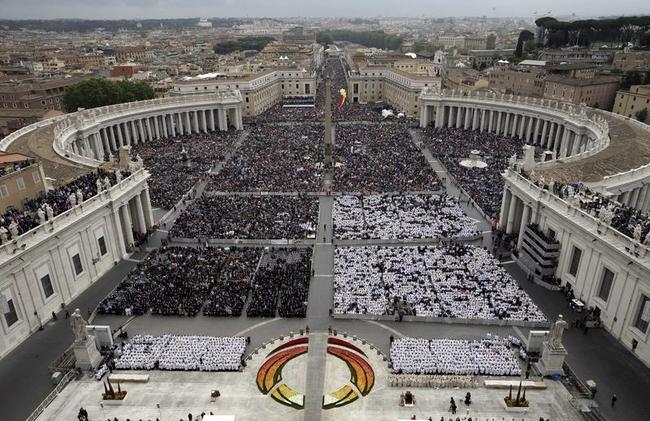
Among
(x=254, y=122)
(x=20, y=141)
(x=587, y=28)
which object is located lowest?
(x=254, y=122)

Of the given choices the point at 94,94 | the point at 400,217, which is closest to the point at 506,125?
the point at 400,217

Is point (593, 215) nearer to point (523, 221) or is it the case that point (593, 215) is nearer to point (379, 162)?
point (523, 221)

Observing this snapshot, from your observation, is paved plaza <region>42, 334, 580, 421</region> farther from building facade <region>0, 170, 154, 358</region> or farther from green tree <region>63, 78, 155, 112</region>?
green tree <region>63, 78, 155, 112</region>

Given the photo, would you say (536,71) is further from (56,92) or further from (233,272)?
(56,92)

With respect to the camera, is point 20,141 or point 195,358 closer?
point 195,358

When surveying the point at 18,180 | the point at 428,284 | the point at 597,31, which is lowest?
the point at 428,284

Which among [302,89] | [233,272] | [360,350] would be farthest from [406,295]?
[302,89]

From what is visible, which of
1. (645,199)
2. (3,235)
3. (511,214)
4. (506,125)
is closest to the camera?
(3,235)
